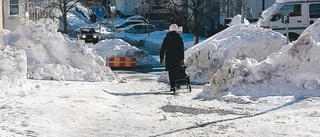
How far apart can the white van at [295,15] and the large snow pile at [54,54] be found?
12.0m

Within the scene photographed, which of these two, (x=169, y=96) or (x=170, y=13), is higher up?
(x=170, y=13)

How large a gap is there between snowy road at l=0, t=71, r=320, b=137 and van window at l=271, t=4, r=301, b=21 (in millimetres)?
16071

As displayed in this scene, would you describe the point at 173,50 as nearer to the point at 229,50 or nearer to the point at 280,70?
the point at 280,70

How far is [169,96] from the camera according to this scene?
42.3 feet

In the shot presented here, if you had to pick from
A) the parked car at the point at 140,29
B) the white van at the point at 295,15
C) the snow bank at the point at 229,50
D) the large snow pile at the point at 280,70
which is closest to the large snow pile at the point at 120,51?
the white van at the point at 295,15

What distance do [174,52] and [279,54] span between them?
2.33 meters

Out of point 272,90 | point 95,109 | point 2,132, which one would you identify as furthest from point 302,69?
point 2,132

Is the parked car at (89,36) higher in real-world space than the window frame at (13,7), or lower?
lower

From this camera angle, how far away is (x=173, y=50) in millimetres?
13984

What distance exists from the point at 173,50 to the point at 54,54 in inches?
172

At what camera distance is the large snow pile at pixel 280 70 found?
40.8 feet

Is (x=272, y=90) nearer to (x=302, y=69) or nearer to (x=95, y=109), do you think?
(x=302, y=69)

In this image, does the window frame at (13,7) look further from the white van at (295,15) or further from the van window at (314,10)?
the van window at (314,10)

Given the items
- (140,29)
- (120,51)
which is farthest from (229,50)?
(140,29)
